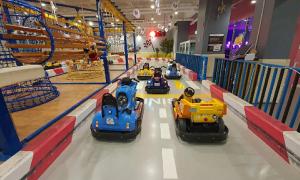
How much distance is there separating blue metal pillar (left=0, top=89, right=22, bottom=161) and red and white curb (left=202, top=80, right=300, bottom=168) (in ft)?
9.17

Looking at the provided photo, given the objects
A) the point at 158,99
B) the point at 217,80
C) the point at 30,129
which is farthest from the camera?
the point at 217,80

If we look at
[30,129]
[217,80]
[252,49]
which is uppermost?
[252,49]

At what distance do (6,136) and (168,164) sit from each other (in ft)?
5.20

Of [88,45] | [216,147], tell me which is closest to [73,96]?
[88,45]

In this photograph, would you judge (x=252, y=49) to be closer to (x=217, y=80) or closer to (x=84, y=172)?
(x=217, y=80)

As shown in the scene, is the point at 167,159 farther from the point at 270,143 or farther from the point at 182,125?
the point at 270,143

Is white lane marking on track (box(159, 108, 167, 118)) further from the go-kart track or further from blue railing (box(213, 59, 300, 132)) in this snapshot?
blue railing (box(213, 59, 300, 132))

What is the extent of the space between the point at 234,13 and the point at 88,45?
11.2 metres

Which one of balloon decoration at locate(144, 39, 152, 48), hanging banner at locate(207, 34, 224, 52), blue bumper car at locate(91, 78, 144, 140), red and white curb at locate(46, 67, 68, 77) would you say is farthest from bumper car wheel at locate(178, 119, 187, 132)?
balloon decoration at locate(144, 39, 152, 48)

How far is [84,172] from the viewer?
1.53 m

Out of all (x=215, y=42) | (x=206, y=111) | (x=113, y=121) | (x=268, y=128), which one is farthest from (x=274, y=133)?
(x=215, y=42)

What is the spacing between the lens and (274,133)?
72.2 inches

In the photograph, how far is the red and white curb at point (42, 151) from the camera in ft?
4.09

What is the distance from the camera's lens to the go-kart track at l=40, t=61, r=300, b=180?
1493mm
